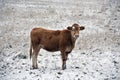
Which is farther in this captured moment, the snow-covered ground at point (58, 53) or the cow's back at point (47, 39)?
the cow's back at point (47, 39)

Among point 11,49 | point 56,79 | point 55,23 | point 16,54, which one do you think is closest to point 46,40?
point 56,79

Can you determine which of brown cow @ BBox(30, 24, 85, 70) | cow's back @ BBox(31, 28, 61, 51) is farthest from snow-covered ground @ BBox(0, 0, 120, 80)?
cow's back @ BBox(31, 28, 61, 51)

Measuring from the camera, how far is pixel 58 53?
49.0 ft

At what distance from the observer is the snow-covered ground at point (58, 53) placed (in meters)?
11.8

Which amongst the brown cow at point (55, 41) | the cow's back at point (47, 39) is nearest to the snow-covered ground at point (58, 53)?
the brown cow at point (55, 41)

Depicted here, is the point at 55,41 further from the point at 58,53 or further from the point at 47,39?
the point at 58,53

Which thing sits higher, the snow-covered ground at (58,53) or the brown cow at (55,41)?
the brown cow at (55,41)

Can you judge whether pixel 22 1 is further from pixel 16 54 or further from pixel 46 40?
pixel 46 40

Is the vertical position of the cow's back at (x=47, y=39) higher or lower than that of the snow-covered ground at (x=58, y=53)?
higher

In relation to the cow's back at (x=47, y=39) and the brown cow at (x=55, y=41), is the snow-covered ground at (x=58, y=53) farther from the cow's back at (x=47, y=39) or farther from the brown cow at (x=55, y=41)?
the cow's back at (x=47, y=39)

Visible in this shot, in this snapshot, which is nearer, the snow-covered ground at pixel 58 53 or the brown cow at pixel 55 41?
the snow-covered ground at pixel 58 53

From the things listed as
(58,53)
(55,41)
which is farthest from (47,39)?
(58,53)

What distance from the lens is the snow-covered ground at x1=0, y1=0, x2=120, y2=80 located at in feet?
38.8

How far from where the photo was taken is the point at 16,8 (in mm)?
29547
